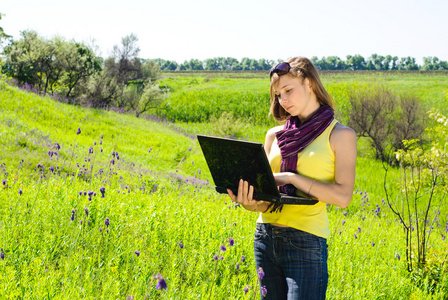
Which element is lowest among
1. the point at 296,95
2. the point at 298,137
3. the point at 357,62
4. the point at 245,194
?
the point at 245,194

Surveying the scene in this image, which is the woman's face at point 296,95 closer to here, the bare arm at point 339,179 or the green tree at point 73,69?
the bare arm at point 339,179

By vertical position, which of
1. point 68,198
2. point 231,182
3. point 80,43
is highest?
point 80,43

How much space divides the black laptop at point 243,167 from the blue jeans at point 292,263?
9.8 inches

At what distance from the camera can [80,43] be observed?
26.0 metres

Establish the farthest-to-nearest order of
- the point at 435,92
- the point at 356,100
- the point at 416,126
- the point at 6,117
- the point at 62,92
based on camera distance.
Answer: the point at 435,92 → the point at 62,92 → the point at 356,100 → the point at 416,126 → the point at 6,117

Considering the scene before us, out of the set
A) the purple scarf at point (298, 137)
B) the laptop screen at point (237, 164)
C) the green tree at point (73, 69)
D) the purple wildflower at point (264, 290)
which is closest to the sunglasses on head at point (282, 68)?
the purple scarf at point (298, 137)

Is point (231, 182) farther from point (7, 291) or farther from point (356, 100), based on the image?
point (356, 100)

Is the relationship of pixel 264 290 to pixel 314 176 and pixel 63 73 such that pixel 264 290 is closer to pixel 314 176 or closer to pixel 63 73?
pixel 314 176

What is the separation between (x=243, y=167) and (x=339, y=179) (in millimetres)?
596

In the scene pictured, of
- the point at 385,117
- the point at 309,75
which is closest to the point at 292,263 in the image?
the point at 309,75

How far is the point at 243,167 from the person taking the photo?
2.03m

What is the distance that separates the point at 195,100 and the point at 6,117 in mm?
30023

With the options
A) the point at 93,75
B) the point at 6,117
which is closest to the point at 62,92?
the point at 93,75

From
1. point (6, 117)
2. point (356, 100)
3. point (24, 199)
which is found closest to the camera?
point (24, 199)
